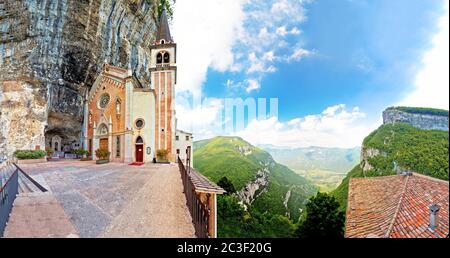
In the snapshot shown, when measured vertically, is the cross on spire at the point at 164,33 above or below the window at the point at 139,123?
above

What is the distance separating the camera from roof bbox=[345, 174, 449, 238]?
1.45 metres

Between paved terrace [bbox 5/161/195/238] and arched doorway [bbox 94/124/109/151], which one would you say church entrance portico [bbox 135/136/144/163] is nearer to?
arched doorway [bbox 94/124/109/151]

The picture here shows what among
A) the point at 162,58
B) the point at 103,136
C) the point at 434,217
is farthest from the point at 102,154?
the point at 434,217

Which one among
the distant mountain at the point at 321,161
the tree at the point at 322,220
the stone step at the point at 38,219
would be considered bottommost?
the tree at the point at 322,220

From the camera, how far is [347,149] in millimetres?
1848

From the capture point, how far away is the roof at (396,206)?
1454mm

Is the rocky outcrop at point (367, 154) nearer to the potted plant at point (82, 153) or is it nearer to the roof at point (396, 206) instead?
the roof at point (396, 206)

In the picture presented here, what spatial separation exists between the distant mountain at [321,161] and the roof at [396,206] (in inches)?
10.1

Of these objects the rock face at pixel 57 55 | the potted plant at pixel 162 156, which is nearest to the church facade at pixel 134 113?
the potted plant at pixel 162 156

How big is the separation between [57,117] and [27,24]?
5078 millimetres

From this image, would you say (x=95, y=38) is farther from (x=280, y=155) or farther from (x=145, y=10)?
(x=280, y=155)

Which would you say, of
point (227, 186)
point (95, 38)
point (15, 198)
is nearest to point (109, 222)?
point (15, 198)

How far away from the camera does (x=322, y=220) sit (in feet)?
9.73

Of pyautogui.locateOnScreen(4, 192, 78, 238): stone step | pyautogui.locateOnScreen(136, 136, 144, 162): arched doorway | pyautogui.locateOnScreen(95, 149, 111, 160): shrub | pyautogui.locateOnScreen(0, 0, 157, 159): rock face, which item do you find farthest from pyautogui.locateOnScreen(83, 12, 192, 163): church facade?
pyautogui.locateOnScreen(4, 192, 78, 238): stone step
